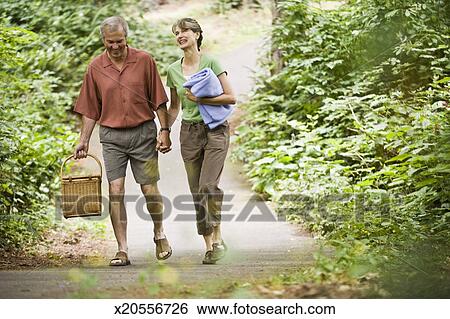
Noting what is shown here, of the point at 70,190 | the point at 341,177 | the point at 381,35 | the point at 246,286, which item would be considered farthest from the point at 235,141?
the point at 246,286

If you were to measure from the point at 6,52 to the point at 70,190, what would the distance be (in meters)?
1.64

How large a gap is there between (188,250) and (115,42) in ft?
5.79

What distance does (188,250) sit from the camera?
6.01 meters

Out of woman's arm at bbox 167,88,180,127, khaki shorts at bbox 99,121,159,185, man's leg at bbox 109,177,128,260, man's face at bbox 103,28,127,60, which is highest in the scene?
man's face at bbox 103,28,127,60

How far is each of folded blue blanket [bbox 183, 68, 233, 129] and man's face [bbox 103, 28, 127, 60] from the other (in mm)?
405

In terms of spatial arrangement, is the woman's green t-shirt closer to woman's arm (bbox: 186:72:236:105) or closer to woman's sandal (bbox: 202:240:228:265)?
woman's arm (bbox: 186:72:236:105)

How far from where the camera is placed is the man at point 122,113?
4914mm

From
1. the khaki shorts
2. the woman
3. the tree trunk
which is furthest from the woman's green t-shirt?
the tree trunk

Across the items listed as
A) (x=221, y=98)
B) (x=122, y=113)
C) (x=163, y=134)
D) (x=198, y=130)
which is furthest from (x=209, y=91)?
(x=122, y=113)

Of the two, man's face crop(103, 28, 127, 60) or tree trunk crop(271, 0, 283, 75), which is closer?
man's face crop(103, 28, 127, 60)

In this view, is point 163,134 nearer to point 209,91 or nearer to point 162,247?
point 209,91

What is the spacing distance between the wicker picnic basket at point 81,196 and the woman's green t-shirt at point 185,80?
60 centimetres

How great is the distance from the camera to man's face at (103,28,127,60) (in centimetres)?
481

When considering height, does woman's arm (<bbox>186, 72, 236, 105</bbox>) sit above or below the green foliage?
above
